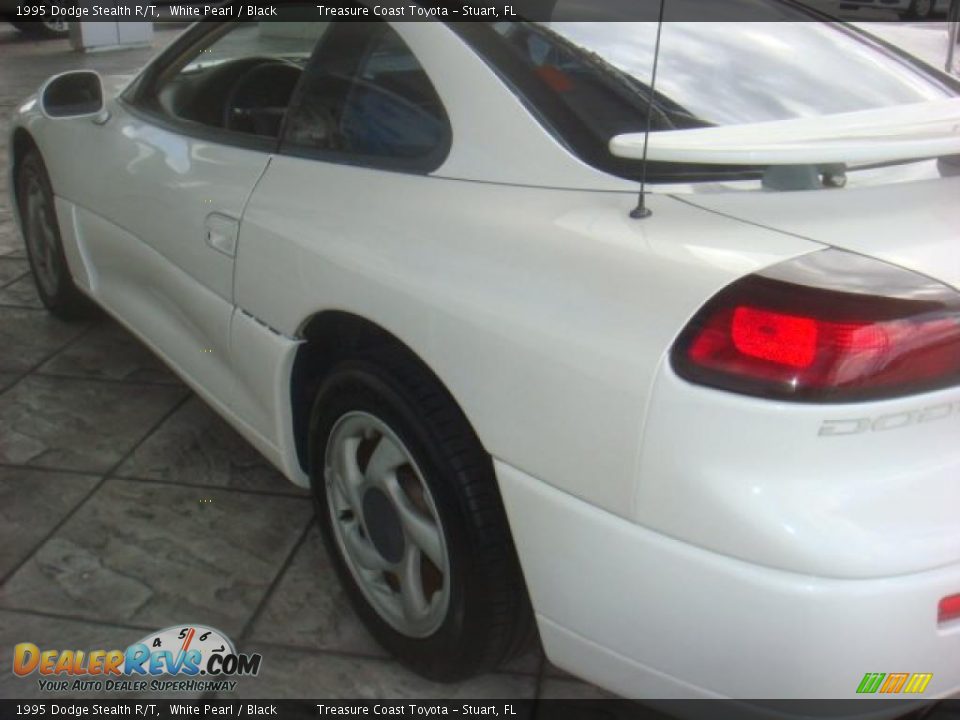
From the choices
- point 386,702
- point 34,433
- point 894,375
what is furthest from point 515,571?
point 34,433

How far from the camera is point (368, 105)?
238 cm

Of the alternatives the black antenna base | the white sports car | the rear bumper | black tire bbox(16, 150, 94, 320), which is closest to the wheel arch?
the white sports car

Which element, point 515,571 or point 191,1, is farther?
point 191,1

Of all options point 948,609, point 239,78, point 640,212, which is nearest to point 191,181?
point 239,78

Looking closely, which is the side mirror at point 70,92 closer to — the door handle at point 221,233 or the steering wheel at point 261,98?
the steering wheel at point 261,98

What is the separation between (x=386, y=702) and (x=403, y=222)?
107 cm

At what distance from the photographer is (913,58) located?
8.55ft

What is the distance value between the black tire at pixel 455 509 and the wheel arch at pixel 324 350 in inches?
1.1

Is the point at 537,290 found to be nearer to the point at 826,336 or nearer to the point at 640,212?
the point at 640,212

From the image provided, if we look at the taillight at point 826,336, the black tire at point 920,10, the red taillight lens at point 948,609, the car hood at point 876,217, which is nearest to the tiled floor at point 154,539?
the red taillight lens at point 948,609

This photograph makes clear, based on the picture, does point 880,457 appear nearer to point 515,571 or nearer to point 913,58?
point 515,571

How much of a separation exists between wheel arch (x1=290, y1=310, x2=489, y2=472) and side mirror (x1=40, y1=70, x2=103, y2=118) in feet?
5.03

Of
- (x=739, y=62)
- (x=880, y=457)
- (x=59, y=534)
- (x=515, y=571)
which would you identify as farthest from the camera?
(x=59, y=534)

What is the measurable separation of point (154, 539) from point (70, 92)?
164cm
